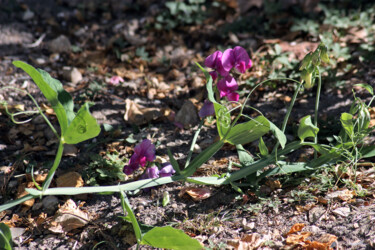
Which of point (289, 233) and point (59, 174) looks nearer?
point (289, 233)

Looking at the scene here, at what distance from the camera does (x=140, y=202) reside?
1.95 metres

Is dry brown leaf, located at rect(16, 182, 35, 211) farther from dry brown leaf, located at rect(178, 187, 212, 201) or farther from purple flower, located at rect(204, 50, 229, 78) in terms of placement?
purple flower, located at rect(204, 50, 229, 78)

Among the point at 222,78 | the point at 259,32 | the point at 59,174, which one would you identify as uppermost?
the point at 222,78

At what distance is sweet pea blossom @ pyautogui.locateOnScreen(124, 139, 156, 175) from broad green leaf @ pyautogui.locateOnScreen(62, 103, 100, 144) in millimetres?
415

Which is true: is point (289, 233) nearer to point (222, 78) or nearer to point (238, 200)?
point (238, 200)

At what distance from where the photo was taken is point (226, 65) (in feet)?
6.24

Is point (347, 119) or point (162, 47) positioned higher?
point (347, 119)

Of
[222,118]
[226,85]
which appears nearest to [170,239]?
[222,118]

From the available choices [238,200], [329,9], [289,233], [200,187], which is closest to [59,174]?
[200,187]

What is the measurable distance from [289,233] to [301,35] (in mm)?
2016

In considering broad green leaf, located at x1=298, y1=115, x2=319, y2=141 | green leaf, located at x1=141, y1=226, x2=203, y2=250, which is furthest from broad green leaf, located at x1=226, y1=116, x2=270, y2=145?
green leaf, located at x1=141, y1=226, x2=203, y2=250

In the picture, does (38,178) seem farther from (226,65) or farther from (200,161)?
(226,65)

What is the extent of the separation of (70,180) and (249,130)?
3.05ft

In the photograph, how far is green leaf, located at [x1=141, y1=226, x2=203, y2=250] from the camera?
148 centimetres
